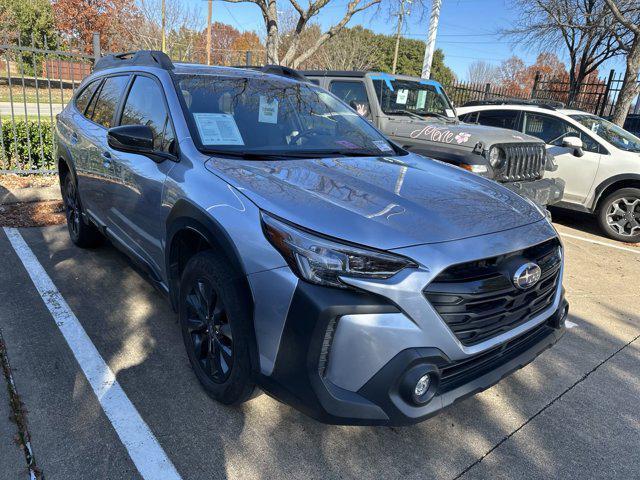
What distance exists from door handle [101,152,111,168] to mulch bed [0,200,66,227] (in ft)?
8.35

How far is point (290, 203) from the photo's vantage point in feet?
7.21

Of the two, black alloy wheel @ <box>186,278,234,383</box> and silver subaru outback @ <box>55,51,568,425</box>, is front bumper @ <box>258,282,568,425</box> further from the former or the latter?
black alloy wheel @ <box>186,278,234,383</box>

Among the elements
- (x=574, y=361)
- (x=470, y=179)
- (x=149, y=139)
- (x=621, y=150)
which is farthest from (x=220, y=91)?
(x=621, y=150)

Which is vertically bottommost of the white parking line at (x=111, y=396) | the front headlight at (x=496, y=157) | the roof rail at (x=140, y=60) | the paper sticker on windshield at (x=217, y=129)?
the white parking line at (x=111, y=396)

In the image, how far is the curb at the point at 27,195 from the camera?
652 centimetres

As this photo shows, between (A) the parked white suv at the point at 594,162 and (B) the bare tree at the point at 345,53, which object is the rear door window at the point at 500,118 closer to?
(A) the parked white suv at the point at 594,162

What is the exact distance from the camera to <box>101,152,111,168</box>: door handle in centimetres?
359

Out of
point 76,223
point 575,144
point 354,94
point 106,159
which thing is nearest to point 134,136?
point 106,159

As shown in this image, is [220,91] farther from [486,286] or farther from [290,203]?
[486,286]

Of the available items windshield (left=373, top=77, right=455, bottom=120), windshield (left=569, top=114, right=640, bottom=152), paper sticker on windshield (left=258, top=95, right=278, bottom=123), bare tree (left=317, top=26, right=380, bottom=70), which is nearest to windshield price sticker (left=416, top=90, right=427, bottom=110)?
windshield (left=373, top=77, right=455, bottom=120)

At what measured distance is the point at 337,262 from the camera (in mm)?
1970

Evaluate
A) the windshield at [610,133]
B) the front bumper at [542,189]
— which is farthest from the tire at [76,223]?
the windshield at [610,133]

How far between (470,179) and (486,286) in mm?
1101

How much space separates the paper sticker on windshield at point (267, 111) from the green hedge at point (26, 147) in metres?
5.82
